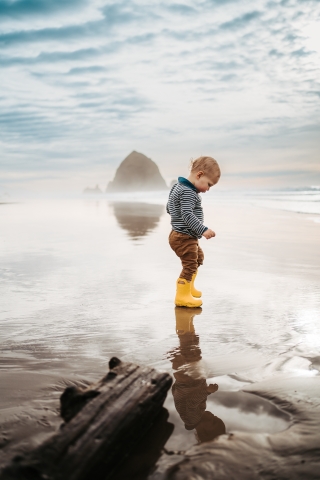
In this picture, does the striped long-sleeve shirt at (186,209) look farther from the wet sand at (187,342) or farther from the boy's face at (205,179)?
the wet sand at (187,342)

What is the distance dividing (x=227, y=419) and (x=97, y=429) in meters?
0.75

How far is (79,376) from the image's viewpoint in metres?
2.50

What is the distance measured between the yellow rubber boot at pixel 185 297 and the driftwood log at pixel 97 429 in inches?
80.4

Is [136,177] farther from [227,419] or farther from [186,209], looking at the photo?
[227,419]

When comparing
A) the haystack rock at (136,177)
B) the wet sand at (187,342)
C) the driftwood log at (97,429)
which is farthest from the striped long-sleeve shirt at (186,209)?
the haystack rock at (136,177)

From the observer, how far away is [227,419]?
2.03m

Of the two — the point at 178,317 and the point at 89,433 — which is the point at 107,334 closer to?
the point at 178,317

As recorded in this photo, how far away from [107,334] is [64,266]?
2.66 m

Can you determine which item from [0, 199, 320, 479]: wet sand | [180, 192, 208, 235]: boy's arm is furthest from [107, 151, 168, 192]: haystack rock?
[180, 192, 208, 235]: boy's arm

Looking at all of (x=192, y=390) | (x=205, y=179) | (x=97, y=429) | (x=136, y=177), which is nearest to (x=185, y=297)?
(x=205, y=179)

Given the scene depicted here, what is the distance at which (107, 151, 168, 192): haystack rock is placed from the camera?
13300cm

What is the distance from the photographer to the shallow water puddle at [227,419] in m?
1.88

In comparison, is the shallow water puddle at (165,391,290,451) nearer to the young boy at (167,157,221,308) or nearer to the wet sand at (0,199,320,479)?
the wet sand at (0,199,320,479)

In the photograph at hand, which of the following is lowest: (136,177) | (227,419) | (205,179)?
(227,419)
